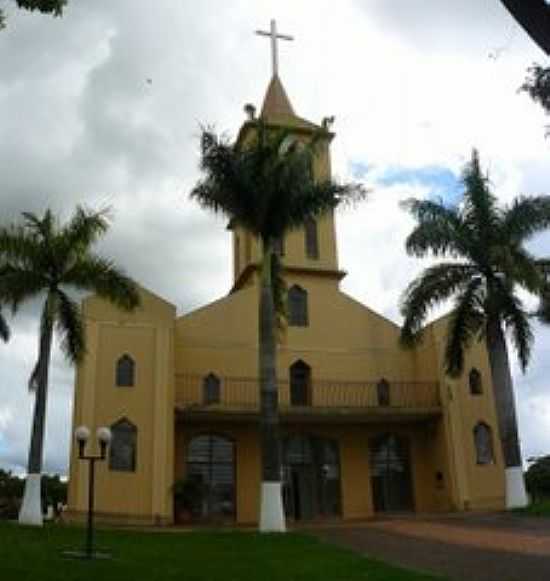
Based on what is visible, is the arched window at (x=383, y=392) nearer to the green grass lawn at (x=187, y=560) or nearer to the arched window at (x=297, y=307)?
the arched window at (x=297, y=307)

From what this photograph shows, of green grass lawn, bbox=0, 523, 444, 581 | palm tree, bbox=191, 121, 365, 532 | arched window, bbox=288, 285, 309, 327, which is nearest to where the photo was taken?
green grass lawn, bbox=0, 523, 444, 581

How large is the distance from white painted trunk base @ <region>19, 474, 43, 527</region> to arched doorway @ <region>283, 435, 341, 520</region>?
1033 cm

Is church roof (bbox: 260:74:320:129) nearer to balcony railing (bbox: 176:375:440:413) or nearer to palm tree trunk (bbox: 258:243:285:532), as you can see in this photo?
balcony railing (bbox: 176:375:440:413)

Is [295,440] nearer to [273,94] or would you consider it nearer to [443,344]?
[443,344]

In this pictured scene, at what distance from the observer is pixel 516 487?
2461cm

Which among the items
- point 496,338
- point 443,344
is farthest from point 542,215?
point 443,344

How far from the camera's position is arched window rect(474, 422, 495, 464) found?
29567 millimetres

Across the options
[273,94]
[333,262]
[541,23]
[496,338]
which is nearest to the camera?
[541,23]

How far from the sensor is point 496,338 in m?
25.2

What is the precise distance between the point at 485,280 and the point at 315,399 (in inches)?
314

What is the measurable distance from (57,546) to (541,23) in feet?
43.7

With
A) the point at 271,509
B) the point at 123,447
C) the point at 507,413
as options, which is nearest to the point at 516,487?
the point at 507,413

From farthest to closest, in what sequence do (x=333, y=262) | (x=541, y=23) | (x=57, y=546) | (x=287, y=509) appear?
(x=333, y=262)
(x=287, y=509)
(x=57, y=546)
(x=541, y=23)

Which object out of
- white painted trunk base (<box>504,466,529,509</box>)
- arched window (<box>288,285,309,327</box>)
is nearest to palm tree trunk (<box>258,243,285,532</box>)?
white painted trunk base (<box>504,466,529,509</box>)
